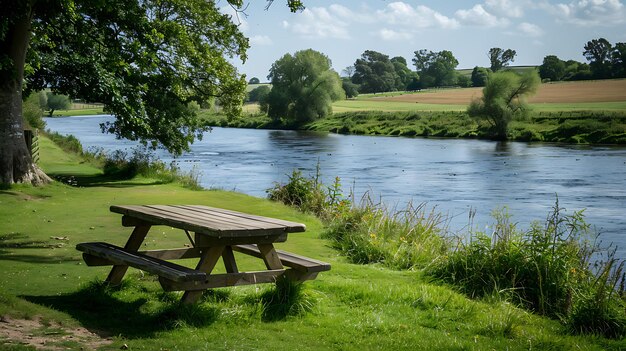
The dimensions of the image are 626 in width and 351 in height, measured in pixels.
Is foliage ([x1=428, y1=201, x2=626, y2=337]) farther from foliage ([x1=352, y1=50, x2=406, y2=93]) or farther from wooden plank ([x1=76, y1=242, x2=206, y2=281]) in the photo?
foliage ([x1=352, y1=50, x2=406, y2=93])

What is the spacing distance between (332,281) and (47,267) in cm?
376

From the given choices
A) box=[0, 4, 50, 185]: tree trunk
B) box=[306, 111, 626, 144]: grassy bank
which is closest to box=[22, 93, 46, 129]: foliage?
box=[0, 4, 50, 185]: tree trunk

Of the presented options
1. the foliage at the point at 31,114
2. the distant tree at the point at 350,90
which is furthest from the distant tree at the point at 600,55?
the foliage at the point at 31,114

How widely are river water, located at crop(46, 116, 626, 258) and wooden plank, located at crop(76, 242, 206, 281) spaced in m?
8.82

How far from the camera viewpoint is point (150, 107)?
25078 millimetres

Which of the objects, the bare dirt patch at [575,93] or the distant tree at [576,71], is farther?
the distant tree at [576,71]

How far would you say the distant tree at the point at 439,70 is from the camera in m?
141

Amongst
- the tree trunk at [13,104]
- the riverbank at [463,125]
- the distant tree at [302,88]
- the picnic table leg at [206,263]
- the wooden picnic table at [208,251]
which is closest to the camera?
the wooden picnic table at [208,251]

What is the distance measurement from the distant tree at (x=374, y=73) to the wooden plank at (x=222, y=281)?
144 meters

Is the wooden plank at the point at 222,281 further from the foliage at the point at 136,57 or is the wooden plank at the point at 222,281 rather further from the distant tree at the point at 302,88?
the distant tree at the point at 302,88

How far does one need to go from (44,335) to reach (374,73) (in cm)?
15092

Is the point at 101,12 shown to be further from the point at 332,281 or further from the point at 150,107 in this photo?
the point at 332,281

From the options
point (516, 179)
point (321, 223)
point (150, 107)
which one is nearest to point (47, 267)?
point (321, 223)

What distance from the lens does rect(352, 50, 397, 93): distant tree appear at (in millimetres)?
151250
